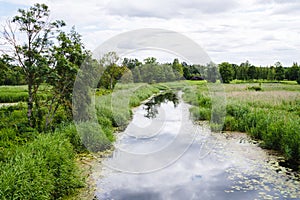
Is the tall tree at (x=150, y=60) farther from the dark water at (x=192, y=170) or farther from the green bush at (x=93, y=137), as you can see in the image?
the green bush at (x=93, y=137)

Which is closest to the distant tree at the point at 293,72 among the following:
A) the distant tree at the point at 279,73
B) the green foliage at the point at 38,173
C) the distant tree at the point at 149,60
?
the distant tree at the point at 279,73

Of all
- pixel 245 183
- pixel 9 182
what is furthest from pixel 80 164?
pixel 245 183

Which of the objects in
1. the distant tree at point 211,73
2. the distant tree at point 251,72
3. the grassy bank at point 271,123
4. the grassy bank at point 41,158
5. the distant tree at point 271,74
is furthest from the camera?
the distant tree at point 251,72

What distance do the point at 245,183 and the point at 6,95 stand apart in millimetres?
14678

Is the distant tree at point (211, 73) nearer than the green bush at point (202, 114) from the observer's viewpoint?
No

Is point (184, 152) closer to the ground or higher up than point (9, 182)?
closer to the ground

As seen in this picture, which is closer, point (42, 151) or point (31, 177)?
point (31, 177)

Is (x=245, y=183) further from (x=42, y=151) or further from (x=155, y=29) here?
(x=155, y=29)

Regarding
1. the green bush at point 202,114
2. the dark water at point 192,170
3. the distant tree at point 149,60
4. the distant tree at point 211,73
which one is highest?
the distant tree at point 149,60

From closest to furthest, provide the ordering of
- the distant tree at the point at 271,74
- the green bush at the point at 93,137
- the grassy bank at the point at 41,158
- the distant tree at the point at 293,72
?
the grassy bank at the point at 41,158 → the green bush at the point at 93,137 → the distant tree at the point at 293,72 → the distant tree at the point at 271,74

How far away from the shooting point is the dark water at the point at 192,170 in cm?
481

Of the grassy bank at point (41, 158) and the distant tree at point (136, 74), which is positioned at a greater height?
the distant tree at point (136, 74)

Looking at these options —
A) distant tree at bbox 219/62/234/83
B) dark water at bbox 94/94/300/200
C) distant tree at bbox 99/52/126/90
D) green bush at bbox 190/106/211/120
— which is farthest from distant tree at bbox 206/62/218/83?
distant tree at bbox 219/62/234/83

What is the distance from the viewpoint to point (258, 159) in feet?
21.2
